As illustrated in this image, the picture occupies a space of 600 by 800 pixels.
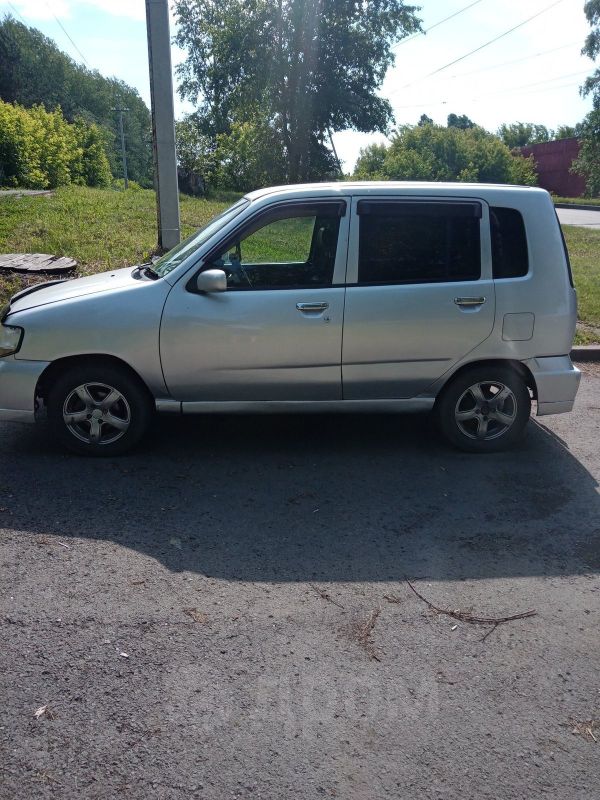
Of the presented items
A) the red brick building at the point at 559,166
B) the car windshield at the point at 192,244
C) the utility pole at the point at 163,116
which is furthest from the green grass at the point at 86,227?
the red brick building at the point at 559,166

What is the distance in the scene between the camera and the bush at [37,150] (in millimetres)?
29062

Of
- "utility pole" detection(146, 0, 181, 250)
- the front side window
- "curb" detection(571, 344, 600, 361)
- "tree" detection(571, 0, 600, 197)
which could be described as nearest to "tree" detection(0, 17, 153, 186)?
"tree" detection(571, 0, 600, 197)

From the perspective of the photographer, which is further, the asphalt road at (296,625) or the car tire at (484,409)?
the car tire at (484,409)

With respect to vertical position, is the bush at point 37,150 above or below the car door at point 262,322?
above

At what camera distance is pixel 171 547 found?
4301 millimetres

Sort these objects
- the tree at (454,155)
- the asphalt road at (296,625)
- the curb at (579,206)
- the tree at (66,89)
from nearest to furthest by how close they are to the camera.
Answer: the asphalt road at (296,625) → the curb at (579,206) → the tree at (454,155) → the tree at (66,89)

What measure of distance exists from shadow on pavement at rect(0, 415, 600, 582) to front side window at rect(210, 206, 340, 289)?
4.10ft

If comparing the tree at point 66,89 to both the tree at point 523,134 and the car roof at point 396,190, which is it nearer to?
the tree at point 523,134

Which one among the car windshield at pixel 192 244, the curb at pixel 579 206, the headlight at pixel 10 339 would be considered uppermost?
the curb at pixel 579 206

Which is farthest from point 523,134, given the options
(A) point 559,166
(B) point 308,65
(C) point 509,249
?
(C) point 509,249

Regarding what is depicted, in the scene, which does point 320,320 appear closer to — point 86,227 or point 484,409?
point 484,409

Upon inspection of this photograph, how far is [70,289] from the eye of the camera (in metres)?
5.71

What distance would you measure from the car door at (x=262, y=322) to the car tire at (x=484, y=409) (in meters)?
0.84

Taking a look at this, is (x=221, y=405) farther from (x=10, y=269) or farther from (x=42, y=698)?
(x=10, y=269)
